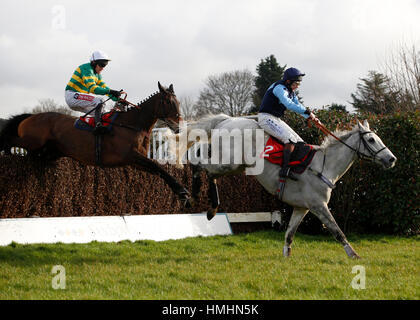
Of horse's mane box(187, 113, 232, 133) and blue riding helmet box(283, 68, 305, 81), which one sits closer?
blue riding helmet box(283, 68, 305, 81)

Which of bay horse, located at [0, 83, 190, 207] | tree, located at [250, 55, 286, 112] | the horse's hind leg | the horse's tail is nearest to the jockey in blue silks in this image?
the horse's hind leg

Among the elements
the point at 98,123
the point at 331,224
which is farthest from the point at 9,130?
the point at 331,224

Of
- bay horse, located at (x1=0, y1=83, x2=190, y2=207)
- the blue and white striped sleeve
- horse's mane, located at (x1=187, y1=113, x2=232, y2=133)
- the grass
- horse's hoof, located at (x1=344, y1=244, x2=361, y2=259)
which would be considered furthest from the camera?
horse's mane, located at (x1=187, y1=113, x2=232, y2=133)

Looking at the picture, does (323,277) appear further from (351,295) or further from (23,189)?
(23,189)

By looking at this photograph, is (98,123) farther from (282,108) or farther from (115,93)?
(282,108)

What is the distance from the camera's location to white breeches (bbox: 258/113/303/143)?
8156mm

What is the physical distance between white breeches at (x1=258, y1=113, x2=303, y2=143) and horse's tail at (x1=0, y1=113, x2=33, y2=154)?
4.30 metres

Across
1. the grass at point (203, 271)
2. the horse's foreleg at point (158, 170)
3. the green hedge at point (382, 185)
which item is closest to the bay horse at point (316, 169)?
the horse's foreleg at point (158, 170)

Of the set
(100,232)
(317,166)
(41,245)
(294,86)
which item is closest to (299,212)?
(317,166)

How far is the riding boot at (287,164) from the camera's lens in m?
7.99

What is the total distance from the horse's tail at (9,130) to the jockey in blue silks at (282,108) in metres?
4.38

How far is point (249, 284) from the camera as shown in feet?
18.9

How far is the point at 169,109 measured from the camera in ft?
27.4

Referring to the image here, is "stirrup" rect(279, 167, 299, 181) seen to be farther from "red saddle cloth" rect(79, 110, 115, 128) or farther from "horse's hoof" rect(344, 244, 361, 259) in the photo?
"red saddle cloth" rect(79, 110, 115, 128)
